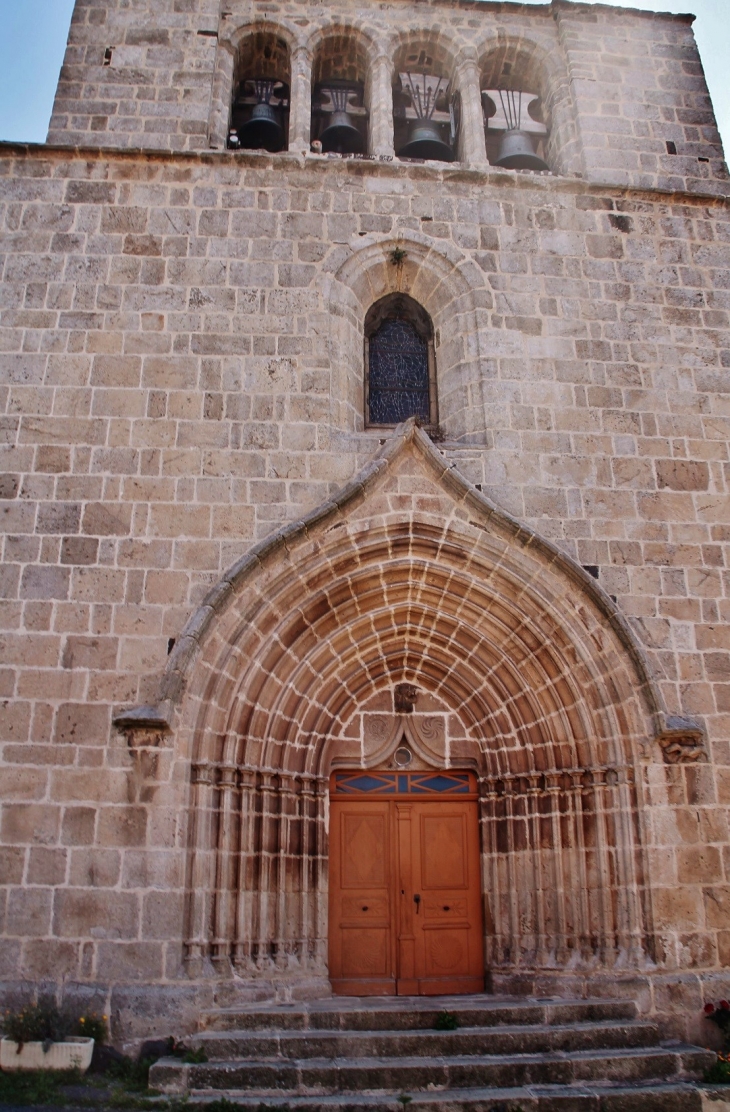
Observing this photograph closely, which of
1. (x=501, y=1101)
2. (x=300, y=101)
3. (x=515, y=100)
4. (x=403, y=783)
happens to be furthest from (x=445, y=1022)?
(x=515, y=100)

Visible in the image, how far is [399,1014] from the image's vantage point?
6.01m

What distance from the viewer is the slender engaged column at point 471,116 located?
8766mm

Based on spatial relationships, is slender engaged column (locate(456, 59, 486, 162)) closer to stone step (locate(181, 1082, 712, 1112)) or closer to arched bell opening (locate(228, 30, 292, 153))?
arched bell opening (locate(228, 30, 292, 153))

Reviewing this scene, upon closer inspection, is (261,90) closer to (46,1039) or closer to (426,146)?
(426,146)

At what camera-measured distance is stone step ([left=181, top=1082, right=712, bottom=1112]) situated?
5086 mm

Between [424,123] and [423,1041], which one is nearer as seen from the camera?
[423,1041]

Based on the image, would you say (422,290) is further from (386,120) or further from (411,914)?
(411,914)

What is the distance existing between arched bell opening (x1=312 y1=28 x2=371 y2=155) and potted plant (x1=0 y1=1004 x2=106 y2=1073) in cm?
810

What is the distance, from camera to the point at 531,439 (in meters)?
7.56

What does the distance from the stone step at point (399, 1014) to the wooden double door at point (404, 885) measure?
2.17 feet

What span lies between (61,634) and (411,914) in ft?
11.6

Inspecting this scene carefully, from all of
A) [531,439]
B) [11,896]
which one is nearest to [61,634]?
[11,896]

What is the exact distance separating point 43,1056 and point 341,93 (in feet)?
30.1

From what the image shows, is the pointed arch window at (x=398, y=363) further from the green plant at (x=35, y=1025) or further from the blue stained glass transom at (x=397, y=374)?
the green plant at (x=35, y=1025)
